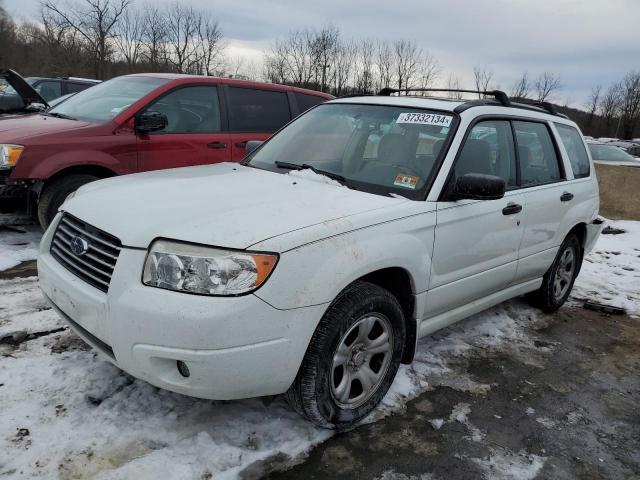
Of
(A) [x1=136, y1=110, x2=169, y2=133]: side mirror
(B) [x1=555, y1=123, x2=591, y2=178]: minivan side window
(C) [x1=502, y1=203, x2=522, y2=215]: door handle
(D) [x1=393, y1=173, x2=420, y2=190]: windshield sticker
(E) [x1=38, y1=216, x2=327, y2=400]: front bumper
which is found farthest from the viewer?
(A) [x1=136, y1=110, x2=169, y2=133]: side mirror

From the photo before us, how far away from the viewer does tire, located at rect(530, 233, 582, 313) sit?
177 inches

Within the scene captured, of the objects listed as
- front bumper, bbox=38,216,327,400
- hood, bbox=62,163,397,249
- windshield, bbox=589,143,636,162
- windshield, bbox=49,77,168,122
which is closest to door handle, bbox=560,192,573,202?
hood, bbox=62,163,397,249

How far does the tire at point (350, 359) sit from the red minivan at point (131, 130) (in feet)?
11.5

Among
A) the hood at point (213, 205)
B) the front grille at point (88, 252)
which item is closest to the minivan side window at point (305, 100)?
the hood at point (213, 205)

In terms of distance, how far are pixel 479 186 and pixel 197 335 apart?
1.78 meters

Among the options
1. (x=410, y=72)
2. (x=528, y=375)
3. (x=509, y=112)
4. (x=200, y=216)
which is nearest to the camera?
(x=200, y=216)

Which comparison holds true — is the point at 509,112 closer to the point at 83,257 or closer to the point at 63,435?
the point at 83,257

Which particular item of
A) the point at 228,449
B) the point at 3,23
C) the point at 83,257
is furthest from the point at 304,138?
the point at 3,23

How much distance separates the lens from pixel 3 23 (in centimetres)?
4347

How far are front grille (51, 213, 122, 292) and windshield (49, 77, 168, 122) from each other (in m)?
2.86

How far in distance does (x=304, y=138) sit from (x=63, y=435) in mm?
2386

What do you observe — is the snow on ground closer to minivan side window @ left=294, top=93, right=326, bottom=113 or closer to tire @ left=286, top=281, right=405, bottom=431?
tire @ left=286, top=281, right=405, bottom=431

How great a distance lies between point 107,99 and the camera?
18.2 feet

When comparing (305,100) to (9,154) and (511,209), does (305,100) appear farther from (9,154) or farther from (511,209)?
(511,209)
